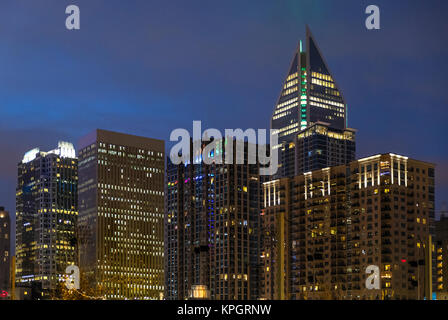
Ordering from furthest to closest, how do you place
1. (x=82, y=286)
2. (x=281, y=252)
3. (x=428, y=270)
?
(x=82, y=286) → (x=428, y=270) → (x=281, y=252)
